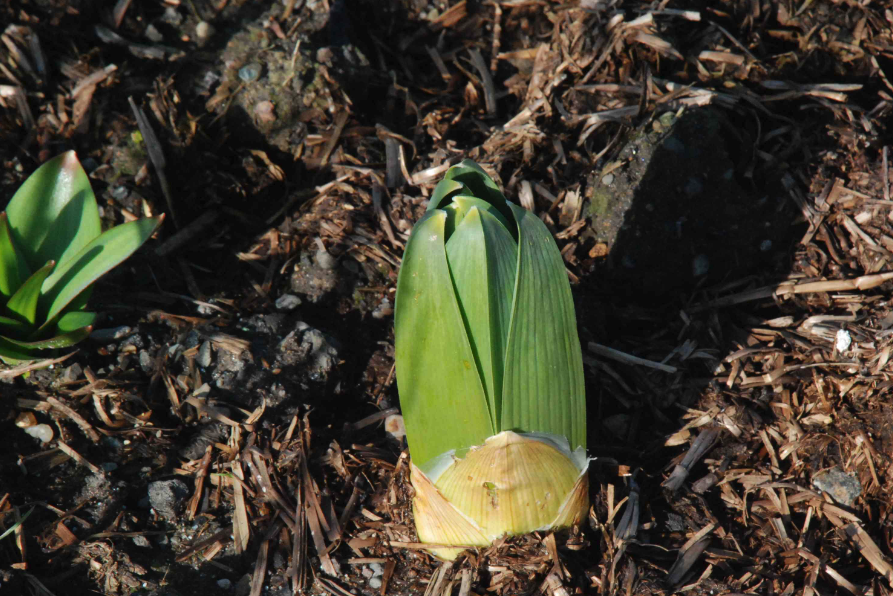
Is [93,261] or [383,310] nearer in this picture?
[93,261]

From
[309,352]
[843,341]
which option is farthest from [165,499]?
[843,341]

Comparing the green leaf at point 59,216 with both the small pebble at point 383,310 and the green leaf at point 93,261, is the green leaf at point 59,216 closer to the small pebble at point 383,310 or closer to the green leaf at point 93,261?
the green leaf at point 93,261

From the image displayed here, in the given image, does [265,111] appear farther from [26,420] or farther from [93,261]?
[26,420]

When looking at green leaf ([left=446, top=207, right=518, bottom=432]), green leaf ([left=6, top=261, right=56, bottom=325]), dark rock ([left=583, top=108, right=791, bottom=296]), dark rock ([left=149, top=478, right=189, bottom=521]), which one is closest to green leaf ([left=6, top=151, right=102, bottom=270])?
green leaf ([left=6, top=261, right=56, bottom=325])

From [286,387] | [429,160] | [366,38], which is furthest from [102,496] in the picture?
[366,38]

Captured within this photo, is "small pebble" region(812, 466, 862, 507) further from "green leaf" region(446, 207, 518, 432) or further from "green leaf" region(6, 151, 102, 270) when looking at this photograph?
Answer: "green leaf" region(6, 151, 102, 270)

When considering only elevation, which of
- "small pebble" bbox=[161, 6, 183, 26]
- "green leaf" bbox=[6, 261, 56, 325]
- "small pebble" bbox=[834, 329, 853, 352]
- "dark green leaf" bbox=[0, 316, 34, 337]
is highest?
"small pebble" bbox=[161, 6, 183, 26]
